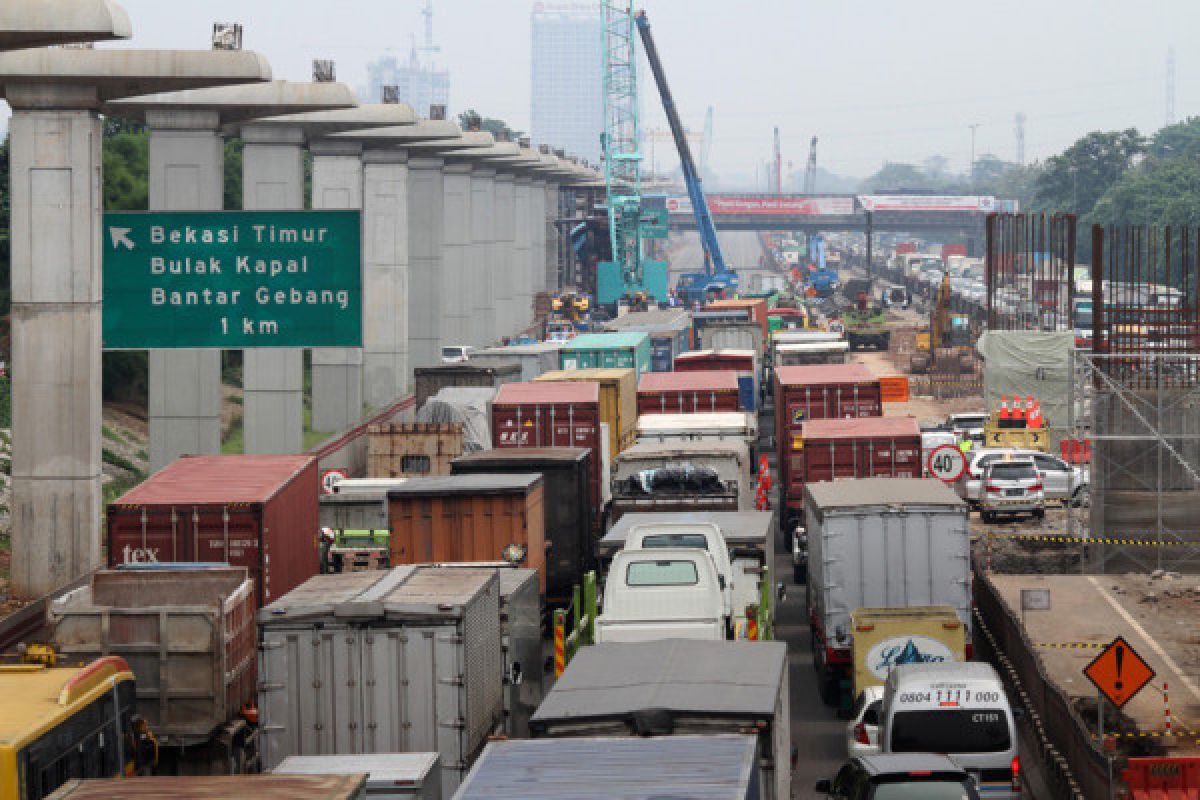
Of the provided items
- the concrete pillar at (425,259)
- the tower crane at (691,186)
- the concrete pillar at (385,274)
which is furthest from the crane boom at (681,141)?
the concrete pillar at (385,274)

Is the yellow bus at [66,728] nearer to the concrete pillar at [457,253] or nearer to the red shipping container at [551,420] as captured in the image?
the red shipping container at [551,420]

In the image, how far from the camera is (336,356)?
189 feet

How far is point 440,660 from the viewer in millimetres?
16922

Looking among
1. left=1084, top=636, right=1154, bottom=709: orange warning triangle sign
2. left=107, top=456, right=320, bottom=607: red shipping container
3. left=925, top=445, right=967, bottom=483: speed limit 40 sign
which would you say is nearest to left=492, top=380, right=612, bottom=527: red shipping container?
left=925, top=445, right=967, bottom=483: speed limit 40 sign

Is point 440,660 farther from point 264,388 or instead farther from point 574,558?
point 264,388

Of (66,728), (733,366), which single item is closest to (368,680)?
(66,728)

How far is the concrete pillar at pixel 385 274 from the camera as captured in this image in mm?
63938

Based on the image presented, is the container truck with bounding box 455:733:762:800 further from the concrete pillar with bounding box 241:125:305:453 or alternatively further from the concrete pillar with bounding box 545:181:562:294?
the concrete pillar with bounding box 545:181:562:294

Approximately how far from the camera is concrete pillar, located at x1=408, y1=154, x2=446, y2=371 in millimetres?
75062

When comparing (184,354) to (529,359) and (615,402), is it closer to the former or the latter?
(615,402)

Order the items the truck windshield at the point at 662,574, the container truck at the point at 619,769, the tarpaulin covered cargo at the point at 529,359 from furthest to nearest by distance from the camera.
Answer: the tarpaulin covered cargo at the point at 529,359, the truck windshield at the point at 662,574, the container truck at the point at 619,769

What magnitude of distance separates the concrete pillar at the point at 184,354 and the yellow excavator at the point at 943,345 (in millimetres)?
49671

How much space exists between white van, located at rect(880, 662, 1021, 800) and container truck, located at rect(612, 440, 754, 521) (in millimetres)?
9942

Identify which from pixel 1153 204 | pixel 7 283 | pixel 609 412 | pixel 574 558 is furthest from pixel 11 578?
pixel 1153 204
